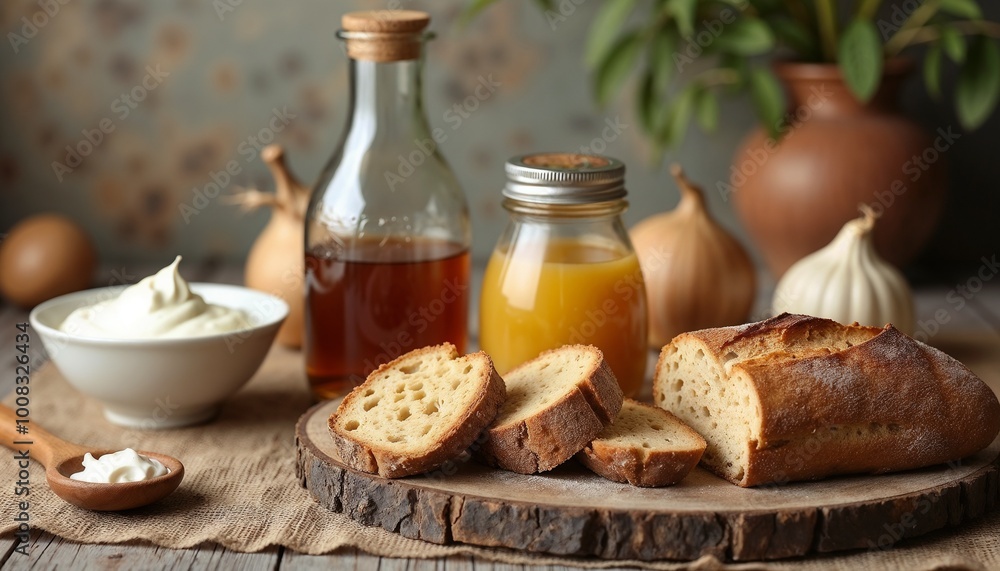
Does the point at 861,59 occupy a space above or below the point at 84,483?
above

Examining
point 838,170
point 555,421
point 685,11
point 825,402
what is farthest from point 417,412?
point 838,170

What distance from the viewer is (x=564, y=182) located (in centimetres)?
223

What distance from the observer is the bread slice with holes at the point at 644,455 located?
186cm

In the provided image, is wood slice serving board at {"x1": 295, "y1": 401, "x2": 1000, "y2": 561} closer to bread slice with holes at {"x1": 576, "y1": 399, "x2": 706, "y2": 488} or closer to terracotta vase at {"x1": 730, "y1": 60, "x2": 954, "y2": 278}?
bread slice with holes at {"x1": 576, "y1": 399, "x2": 706, "y2": 488}

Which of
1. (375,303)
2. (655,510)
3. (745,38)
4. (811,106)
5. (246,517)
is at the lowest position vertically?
(246,517)

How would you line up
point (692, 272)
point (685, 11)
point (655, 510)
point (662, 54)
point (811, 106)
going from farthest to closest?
1. point (811, 106)
2. point (662, 54)
3. point (685, 11)
4. point (692, 272)
5. point (655, 510)

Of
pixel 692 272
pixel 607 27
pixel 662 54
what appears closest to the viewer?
pixel 692 272

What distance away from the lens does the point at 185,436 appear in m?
2.37

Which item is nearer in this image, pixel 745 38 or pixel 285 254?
pixel 285 254

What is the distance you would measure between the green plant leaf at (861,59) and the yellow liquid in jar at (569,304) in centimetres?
128

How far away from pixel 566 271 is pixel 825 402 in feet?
2.06

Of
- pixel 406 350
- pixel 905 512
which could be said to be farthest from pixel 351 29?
pixel 905 512

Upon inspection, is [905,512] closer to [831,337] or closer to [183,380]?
[831,337]

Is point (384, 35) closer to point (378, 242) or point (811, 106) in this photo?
point (378, 242)
